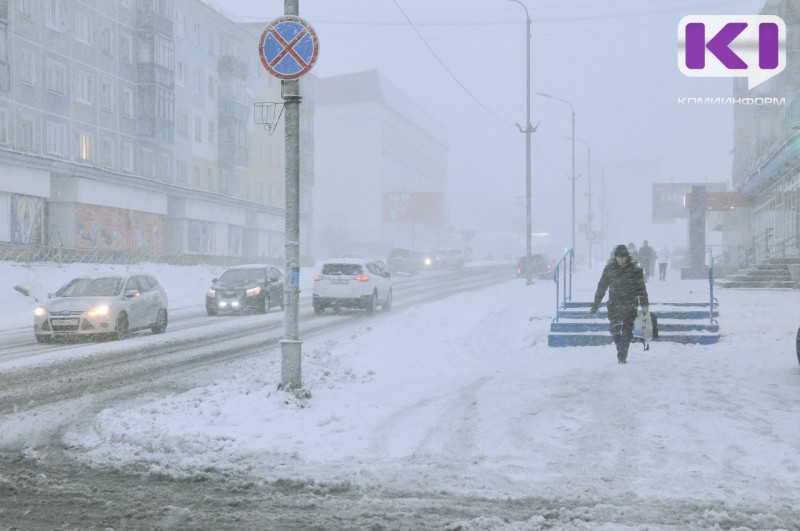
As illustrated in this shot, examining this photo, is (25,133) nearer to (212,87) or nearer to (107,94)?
(107,94)

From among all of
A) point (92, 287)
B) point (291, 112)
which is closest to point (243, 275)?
point (92, 287)

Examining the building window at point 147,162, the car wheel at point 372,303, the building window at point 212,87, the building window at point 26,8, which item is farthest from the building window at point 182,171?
the car wheel at point 372,303

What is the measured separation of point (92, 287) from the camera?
17.9m

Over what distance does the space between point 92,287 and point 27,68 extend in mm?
22886

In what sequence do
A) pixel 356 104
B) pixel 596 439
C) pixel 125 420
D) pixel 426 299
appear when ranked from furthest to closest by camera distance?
pixel 356 104, pixel 426 299, pixel 125 420, pixel 596 439

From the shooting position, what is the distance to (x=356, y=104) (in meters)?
102

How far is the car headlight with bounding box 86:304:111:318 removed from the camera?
16.7 metres

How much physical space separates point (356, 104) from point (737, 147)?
48.4m

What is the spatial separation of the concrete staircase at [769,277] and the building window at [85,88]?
30.4 meters

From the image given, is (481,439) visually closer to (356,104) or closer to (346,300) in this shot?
(346,300)

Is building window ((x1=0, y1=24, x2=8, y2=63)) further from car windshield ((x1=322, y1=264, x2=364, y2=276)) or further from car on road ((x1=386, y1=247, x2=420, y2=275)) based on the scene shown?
car on road ((x1=386, y1=247, x2=420, y2=275))

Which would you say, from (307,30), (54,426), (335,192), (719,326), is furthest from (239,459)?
(335,192)

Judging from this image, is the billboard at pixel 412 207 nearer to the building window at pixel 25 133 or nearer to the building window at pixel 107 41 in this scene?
the building window at pixel 107 41

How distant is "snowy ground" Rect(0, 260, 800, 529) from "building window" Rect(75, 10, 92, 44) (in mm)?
33220
